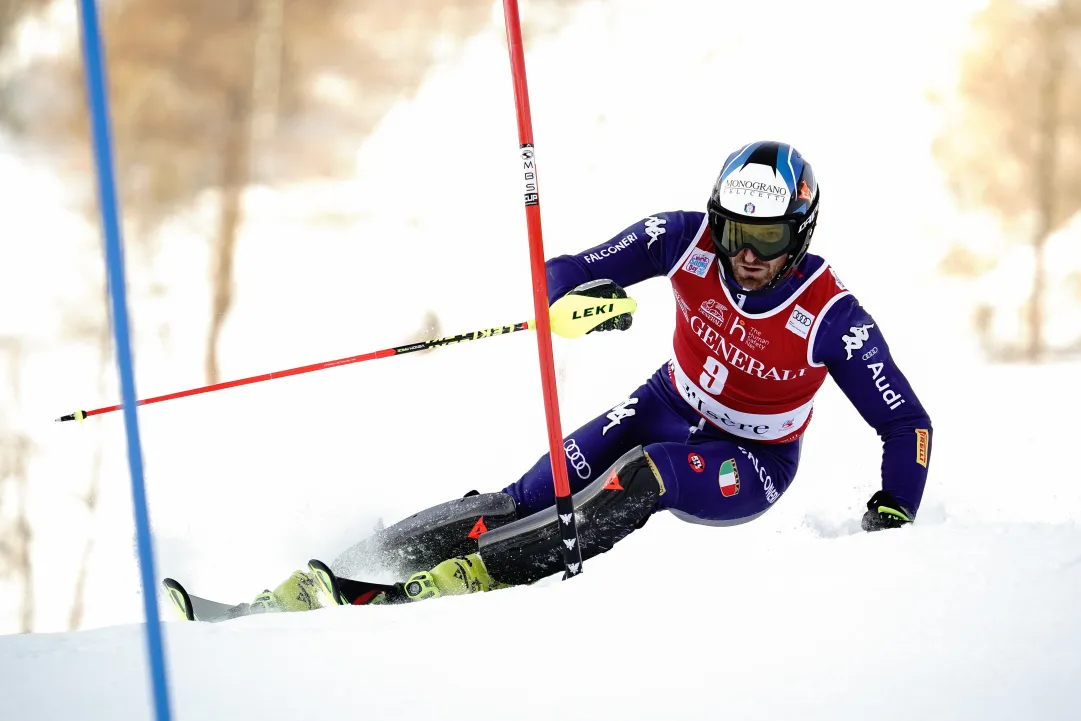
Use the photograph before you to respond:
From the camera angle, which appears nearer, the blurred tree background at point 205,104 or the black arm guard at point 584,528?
the black arm guard at point 584,528

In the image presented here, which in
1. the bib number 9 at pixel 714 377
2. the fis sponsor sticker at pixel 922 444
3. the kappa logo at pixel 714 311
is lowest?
the fis sponsor sticker at pixel 922 444

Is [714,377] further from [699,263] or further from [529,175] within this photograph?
[529,175]

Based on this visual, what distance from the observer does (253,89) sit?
804cm

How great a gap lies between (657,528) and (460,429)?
3.50m

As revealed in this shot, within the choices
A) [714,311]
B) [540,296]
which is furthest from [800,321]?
[540,296]

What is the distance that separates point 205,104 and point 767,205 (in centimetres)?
715

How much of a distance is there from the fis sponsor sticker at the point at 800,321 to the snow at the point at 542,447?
1.91ft

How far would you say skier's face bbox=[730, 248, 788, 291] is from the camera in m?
2.31

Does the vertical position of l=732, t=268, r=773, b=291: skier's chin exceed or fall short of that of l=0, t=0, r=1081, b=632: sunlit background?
it falls short

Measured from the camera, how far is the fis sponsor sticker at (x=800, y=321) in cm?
234

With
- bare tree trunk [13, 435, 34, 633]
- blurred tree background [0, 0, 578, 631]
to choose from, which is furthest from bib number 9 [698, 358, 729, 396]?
bare tree trunk [13, 435, 34, 633]

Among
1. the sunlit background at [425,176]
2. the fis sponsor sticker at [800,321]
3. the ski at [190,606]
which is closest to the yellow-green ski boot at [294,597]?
the ski at [190,606]

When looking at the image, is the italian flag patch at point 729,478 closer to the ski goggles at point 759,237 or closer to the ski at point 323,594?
the ski goggles at point 759,237

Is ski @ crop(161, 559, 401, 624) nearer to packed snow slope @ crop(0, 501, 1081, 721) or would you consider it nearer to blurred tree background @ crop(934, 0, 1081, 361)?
packed snow slope @ crop(0, 501, 1081, 721)
